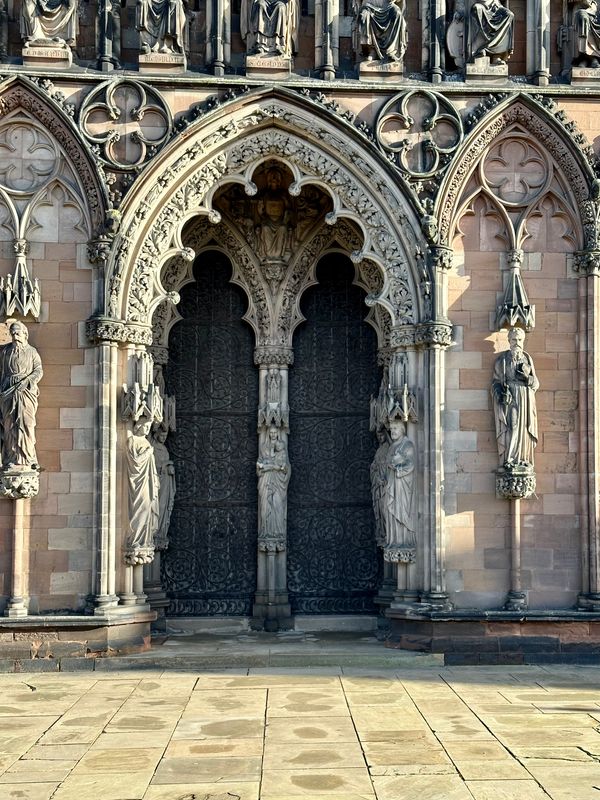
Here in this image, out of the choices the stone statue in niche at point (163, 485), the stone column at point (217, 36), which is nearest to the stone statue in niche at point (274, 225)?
the stone column at point (217, 36)

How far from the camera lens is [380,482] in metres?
17.0

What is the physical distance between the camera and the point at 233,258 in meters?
17.9

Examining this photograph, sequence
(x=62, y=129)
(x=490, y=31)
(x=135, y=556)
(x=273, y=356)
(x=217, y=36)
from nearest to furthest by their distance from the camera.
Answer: (x=135, y=556)
(x=62, y=129)
(x=217, y=36)
(x=490, y=31)
(x=273, y=356)

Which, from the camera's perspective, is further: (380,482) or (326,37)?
(380,482)

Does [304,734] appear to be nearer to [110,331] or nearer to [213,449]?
[110,331]

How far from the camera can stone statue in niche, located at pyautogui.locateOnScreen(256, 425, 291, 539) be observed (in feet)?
57.3

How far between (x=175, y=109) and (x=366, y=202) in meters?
2.98

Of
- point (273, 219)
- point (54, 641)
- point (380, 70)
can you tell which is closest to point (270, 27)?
point (380, 70)

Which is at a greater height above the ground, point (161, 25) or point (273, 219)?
point (161, 25)

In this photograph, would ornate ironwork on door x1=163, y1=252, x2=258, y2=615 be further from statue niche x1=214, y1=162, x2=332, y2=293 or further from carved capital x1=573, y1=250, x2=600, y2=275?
carved capital x1=573, y1=250, x2=600, y2=275

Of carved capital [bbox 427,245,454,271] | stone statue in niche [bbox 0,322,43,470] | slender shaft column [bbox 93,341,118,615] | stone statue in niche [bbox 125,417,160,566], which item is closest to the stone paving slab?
slender shaft column [bbox 93,341,118,615]

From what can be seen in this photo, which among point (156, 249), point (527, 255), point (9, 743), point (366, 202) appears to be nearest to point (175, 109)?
point (156, 249)

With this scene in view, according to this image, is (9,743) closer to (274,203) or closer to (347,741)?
(347,741)

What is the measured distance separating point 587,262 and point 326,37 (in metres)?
4.91
